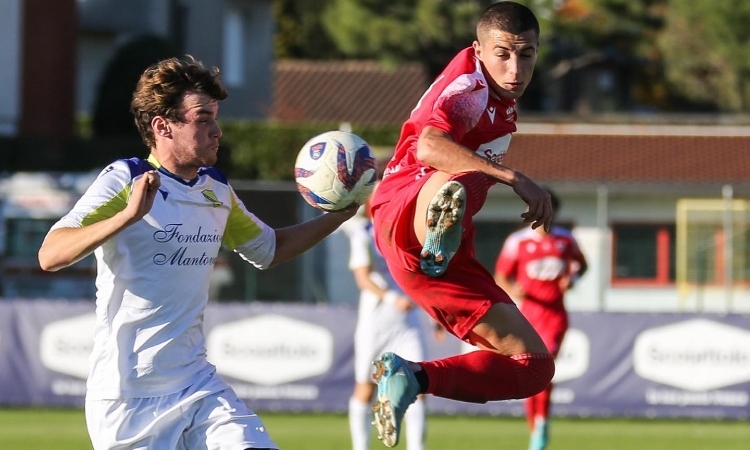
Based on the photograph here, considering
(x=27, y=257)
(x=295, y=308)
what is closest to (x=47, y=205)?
(x=27, y=257)

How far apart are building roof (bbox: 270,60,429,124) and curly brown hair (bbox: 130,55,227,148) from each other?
3391 centimetres

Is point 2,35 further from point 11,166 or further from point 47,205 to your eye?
A: point 47,205

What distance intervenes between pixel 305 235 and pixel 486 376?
3.47 feet

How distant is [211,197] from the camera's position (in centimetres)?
558

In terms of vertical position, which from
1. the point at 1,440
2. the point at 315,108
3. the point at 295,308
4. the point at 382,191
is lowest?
the point at 1,440

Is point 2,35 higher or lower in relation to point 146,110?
higher

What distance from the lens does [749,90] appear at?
41844mm

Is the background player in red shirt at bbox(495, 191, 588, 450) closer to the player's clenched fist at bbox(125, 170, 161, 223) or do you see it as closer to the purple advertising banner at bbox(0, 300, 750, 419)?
the purple advertising banner at bbox(0, 300, 750, 419)

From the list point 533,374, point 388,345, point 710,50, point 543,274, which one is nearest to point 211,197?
point 533,374

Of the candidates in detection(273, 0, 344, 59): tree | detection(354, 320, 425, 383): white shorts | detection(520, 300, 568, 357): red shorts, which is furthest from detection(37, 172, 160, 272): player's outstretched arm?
detection(273, 0, 344, 59): tree

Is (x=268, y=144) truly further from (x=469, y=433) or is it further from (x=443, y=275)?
(x=443, y=275)

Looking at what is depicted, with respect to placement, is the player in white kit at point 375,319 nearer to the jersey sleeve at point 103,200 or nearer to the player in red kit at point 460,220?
the player in red kit at point 460,220

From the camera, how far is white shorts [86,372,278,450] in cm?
521

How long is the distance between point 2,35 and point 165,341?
23.1 metres
